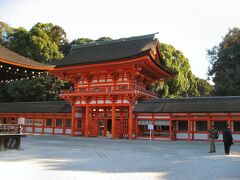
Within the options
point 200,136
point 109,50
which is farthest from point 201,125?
point 109,50

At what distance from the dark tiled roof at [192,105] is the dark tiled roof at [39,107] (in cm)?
946

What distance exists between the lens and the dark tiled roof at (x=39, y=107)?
33.2 metres

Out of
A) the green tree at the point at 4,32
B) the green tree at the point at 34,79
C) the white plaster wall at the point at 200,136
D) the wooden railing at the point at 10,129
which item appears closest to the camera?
the wooden railing at the point at 10,129

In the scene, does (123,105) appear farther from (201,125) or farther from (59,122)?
(59,122)

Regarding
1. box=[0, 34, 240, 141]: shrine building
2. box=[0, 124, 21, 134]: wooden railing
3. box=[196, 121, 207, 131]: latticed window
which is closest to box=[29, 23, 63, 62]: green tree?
box=[0, 34, 240, 141]: shrine building

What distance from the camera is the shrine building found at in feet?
85.0

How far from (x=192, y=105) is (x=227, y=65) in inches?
671

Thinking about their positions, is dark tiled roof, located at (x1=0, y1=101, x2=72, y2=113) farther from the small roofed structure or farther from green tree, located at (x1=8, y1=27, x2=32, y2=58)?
the small roofed structure

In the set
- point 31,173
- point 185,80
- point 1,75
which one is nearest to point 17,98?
point 185,80

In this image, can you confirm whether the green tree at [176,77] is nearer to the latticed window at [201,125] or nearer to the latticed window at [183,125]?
the latticed window at [183,125]

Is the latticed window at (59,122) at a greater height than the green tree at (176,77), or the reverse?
the green tree at (176,77)

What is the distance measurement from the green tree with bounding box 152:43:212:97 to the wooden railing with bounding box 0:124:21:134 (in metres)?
29.5

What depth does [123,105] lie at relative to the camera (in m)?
28.8

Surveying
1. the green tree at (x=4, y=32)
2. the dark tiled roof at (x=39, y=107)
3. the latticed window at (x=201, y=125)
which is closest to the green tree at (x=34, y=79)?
the green tree at (x=4, y=32)
